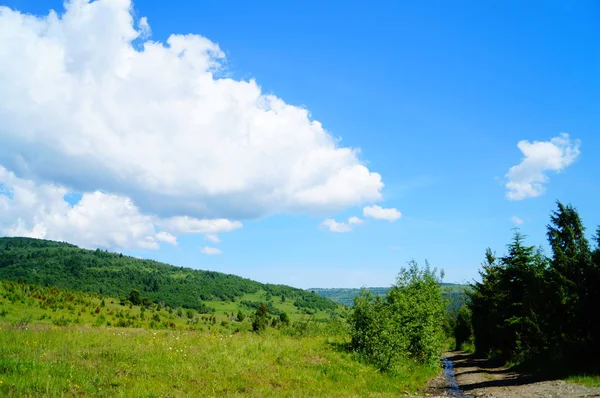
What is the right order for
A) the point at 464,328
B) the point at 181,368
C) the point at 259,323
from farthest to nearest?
1. the point at 464,328
2. the point at 259,323
3. the point at 181,368

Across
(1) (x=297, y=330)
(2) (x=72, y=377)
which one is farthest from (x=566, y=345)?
(2) (x=72, y=377)

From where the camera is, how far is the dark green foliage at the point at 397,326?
27625 mm

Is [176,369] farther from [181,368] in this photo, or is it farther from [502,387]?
[502,387]

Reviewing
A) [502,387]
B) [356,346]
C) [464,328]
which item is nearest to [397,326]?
[356,346]

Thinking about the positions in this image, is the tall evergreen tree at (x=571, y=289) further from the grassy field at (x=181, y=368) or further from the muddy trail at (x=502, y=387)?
the grassy field at (x=181, y=368)

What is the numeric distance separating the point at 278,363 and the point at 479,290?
123ft

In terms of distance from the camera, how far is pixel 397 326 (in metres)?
30.2

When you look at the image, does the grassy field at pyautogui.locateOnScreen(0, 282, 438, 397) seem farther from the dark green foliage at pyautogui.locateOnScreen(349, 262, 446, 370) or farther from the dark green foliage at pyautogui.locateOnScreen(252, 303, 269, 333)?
the dark green foliage at pyautogui.locateOnScreen(252, 303, 269, 333)

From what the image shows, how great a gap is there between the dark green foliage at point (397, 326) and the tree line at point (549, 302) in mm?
7381

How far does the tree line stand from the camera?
992 inches

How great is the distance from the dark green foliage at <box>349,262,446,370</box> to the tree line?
291 inches

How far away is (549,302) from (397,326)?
38.1 ft

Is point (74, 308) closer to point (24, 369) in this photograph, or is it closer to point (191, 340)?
point (191, 340)

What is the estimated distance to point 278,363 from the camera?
2178cm
